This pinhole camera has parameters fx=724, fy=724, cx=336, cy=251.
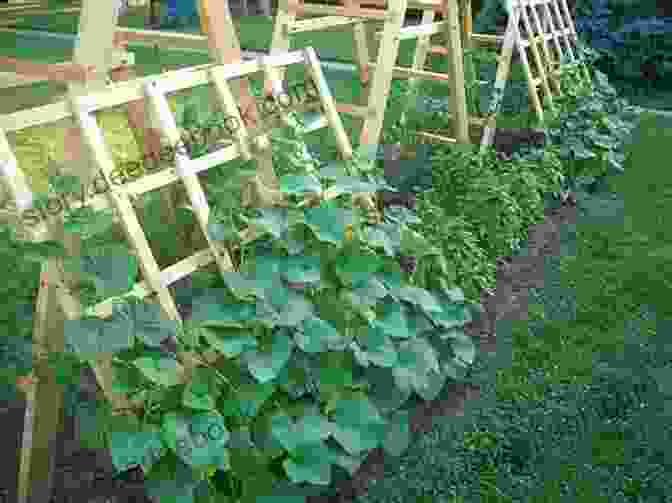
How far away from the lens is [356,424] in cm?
252

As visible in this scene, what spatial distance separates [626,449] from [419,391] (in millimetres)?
818

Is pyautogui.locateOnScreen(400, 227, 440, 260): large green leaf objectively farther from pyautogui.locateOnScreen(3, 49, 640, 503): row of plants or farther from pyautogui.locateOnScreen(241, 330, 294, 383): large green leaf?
pyautogui.locateOnScreen(241, 330, 294, 383): large green leaf

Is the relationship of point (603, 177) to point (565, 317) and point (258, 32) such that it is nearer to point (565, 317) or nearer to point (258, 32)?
point (565, 317)

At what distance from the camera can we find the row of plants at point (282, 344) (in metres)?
2.18

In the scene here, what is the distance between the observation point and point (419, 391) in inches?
116

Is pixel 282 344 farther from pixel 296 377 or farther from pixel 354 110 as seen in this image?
pixel 354 110

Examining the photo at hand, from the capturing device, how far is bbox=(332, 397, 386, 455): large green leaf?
8.07ft

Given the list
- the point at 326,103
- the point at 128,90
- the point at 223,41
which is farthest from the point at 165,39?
the point at 128,90

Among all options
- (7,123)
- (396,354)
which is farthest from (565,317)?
(7,123)

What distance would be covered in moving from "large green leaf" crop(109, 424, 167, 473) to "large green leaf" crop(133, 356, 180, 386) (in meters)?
0.14

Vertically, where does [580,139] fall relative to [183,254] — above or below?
below

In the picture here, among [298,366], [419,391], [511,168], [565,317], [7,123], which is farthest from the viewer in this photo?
[511,168]

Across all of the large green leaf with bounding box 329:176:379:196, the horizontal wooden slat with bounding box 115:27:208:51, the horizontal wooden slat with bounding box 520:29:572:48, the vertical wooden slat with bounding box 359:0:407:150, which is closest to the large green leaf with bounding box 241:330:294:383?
the large green leaf with bounding box 329:176:379:196

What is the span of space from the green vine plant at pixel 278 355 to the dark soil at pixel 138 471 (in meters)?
0.10
